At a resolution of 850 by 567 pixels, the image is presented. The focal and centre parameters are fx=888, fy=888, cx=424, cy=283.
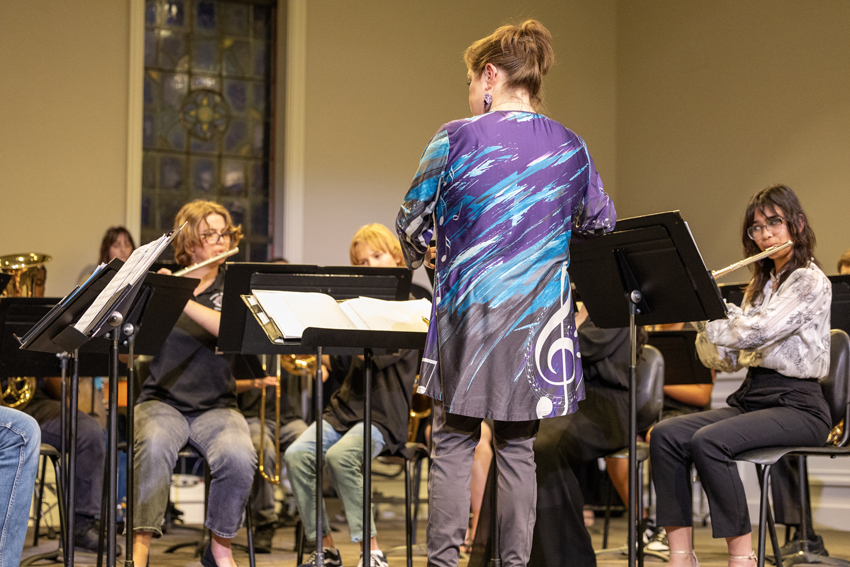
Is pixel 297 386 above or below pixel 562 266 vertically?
below

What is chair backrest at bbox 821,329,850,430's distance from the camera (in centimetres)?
279

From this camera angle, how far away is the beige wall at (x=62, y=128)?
518 centimetres

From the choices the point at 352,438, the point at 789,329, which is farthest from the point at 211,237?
the point at 789,329

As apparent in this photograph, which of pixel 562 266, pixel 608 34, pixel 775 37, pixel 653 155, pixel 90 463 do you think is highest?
pixel 608 34

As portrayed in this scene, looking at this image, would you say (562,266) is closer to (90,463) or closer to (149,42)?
(90,463)

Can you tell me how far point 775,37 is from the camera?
5.12 m

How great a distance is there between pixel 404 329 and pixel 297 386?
2274 mm

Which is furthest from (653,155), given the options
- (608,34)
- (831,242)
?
(831,242)

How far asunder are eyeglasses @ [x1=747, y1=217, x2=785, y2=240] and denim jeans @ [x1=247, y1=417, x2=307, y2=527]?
2040 millimetres

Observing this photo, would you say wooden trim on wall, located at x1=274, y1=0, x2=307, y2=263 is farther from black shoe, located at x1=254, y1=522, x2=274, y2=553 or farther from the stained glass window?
black shoe, located at x1=254, y1=522, x2=274, y2=553

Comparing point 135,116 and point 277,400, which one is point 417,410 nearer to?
point 277,400

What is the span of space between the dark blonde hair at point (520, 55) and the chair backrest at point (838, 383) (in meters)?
1.42

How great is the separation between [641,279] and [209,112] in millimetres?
4315

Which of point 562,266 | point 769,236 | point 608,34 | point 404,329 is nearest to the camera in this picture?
point 562,266
